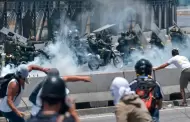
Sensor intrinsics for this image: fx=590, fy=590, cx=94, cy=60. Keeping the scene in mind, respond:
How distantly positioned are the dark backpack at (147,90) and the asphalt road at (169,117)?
5182 millimetres

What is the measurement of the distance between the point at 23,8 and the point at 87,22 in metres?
4.65

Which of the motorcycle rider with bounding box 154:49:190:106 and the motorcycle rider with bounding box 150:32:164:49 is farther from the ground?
the motorcycle rider with bounding box 150:32:164:49

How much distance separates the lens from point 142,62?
650 cm

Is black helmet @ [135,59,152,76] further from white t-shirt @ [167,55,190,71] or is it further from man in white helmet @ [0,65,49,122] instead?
white t-shirt @ [167,55,190,71]

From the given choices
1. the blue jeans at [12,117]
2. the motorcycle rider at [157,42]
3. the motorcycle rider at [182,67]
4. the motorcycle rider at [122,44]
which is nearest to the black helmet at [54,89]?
the blue jeans at [12,117]

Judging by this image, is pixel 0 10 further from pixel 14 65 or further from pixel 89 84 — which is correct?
pixel 89 84

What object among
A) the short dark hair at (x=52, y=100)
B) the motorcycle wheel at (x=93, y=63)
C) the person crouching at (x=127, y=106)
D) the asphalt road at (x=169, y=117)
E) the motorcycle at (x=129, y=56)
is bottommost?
the asphalt road at (x=169, y=117)

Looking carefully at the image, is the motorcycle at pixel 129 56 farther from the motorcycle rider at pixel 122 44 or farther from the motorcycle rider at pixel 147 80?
the motorcycle rider at pixel 147 80

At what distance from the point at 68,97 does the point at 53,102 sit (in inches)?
40.7

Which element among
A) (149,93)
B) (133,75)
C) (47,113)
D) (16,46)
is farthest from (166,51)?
(47,113)

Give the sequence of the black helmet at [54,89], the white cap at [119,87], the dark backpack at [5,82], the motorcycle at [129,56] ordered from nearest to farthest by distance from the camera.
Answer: the black helmet at [54,89], the white cap at [119,87], the dark backpack at [5,82], the motorcycle at [129,56]

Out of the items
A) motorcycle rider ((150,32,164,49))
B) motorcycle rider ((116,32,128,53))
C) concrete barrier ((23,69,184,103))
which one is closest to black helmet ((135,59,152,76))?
concrete barrier ((23,69,184,103))

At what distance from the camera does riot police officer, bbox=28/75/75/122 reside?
12.0 ft

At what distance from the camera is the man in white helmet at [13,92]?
721 centimetres
